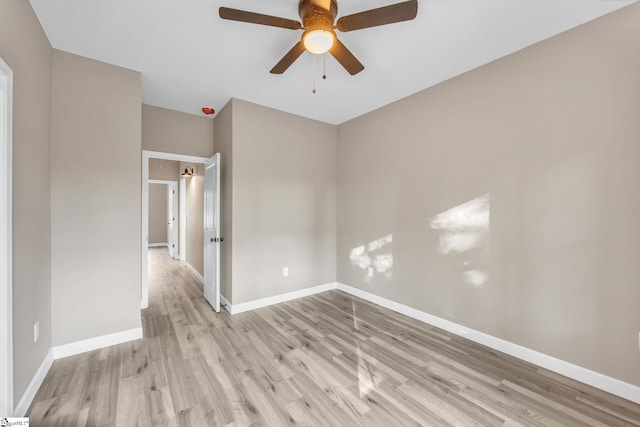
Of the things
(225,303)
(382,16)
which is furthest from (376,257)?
(382,16)

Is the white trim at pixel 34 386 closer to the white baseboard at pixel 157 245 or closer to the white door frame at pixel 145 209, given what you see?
the white door frame at pixel 145 209

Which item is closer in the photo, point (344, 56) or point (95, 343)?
point (344, 56)

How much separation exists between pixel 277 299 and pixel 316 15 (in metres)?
3.25

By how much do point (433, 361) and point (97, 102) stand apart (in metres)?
3.92

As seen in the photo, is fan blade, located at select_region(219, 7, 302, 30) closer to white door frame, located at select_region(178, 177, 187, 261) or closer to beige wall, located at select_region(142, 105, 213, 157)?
beige wall, located at select_region(142, 105, 213, 157)

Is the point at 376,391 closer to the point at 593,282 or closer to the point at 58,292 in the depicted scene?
the point at 593,282

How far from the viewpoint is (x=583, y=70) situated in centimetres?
198

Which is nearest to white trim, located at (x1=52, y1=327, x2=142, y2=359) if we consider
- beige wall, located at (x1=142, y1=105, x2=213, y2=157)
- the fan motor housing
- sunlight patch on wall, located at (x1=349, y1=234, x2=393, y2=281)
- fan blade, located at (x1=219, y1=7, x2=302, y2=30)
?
beige wall, located at (x1=142, y1=105, x2=213, y2=157)

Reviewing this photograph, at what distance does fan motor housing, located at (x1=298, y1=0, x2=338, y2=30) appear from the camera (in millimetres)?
1584

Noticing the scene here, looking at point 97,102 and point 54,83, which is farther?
point 97,102

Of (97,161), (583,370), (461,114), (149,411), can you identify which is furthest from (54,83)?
(583,370)

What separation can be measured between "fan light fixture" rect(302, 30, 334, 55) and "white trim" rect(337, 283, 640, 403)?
9.42ft

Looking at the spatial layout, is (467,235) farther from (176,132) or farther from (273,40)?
(176,132)

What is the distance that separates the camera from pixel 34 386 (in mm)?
1840
